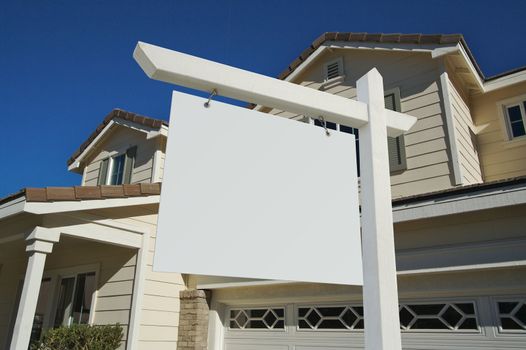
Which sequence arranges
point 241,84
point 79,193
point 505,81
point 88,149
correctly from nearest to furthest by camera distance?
1. point 241,84
2. point 79,193
3. point 505,81
4. point 88,149

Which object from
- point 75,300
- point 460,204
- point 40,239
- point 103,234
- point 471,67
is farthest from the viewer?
point 75,300

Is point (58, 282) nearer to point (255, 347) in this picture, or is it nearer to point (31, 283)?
point (31, 283)

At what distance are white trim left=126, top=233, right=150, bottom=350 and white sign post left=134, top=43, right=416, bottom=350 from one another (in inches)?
214

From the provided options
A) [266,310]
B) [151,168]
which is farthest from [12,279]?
[266,310]

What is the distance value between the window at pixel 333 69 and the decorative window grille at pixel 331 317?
14.9 feet

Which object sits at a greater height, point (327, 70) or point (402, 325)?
point (327, 70)

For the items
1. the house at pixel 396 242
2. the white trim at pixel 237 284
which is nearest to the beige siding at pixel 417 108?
the house at pixel 396 242

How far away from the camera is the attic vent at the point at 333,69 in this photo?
818 cm

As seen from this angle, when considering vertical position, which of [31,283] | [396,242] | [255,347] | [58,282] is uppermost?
[396,242]

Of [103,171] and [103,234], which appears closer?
[103,234]

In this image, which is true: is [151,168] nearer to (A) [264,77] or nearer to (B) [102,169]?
(B) [102,169]

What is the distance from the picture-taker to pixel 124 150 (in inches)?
415

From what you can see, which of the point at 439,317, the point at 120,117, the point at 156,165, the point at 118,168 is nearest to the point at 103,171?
the point at 118,168

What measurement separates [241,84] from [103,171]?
9.81 m
